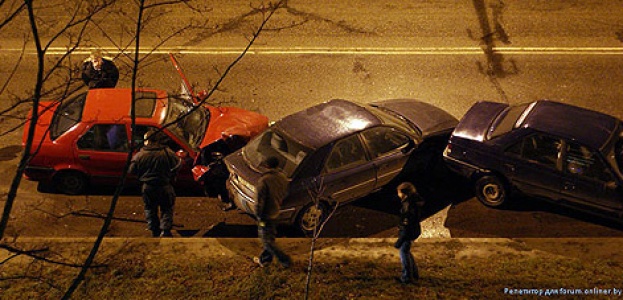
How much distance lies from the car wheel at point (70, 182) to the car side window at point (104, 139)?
1.70 ft

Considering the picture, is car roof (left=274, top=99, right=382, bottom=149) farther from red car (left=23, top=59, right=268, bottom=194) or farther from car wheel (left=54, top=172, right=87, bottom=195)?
car wheel (left=54, top=172, right=87, bottom=195)

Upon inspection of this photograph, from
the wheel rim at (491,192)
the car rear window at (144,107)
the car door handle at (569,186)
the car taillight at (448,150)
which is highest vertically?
the car rear window at (144,107)

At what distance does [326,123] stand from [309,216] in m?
1.33

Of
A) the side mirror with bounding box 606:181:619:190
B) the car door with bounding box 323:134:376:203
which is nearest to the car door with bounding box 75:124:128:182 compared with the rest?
the car door with bounding box 323:134:376:203

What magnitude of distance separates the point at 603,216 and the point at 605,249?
527mm

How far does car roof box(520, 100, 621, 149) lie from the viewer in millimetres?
8414

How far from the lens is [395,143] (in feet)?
29.4

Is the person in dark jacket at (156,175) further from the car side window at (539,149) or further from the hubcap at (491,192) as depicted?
the car side window at (539,149)

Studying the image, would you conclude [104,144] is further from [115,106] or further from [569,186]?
[569,186]

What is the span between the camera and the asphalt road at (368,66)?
8.99 meters

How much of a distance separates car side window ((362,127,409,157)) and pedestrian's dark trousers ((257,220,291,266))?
196 cm

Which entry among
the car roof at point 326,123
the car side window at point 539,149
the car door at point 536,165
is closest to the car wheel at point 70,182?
the car roof at point 326,123

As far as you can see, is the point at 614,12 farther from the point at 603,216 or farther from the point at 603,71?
the point at 603,216

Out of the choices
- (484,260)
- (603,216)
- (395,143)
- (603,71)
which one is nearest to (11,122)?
(395,143)
